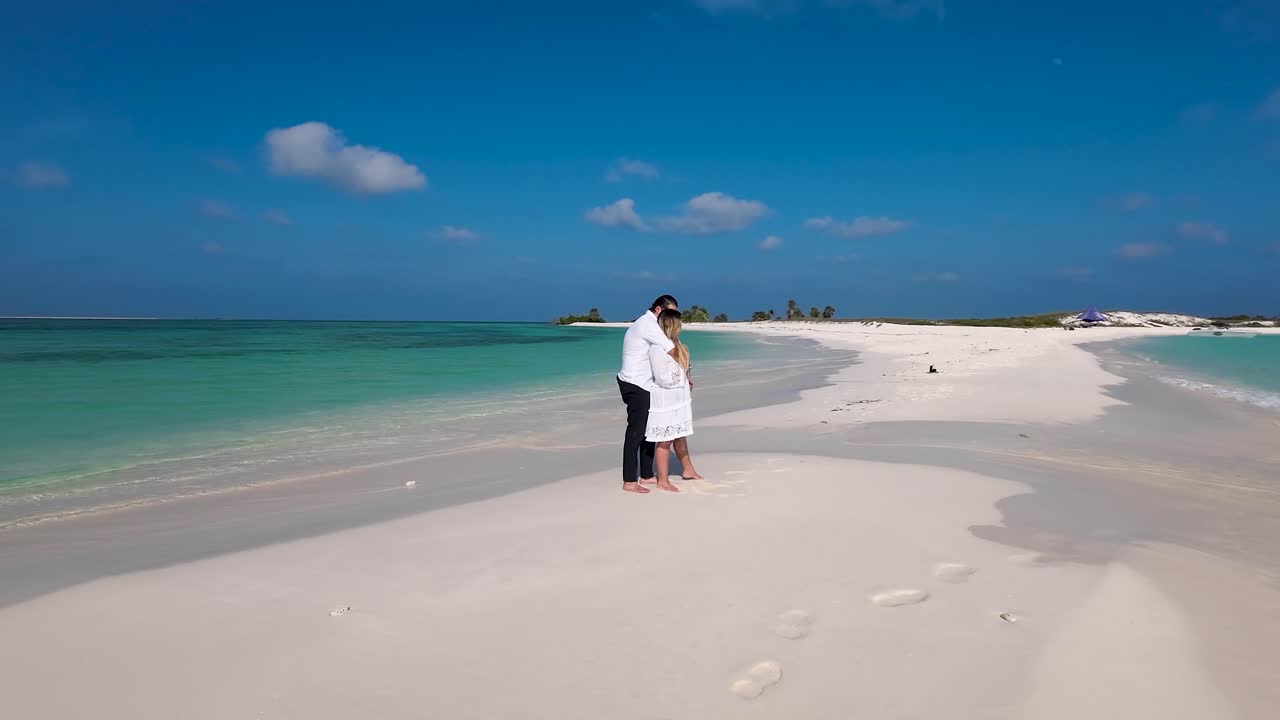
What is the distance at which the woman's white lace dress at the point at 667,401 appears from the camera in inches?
258

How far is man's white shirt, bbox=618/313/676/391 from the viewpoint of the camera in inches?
257

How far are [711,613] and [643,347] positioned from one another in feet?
11.4

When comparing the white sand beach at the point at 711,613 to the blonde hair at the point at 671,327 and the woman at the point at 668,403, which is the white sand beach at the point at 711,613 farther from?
the blonde hair at the point at 671,327

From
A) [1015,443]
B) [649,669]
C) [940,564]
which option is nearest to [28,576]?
[649,669]

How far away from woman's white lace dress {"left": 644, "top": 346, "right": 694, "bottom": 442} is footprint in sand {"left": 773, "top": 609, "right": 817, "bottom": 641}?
124 inches

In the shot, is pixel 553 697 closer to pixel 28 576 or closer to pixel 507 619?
pixel 507 619

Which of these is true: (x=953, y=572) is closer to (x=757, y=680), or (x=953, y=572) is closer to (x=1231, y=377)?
(x=757, y=680)

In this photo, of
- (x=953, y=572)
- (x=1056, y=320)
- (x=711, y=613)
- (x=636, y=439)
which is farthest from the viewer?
(x=1056, y=320)

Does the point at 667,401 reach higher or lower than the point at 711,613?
higher

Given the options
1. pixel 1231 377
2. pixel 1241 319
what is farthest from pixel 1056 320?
pixel 1231 377

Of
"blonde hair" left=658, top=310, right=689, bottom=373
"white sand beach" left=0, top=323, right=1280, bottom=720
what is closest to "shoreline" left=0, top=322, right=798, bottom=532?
"white sand beach" left=0, top=323, right=1280, bottom=720

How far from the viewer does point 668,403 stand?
668cm

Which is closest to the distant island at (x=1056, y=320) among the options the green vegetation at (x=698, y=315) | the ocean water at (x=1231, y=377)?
the green vegetation at (x=698, y=315)

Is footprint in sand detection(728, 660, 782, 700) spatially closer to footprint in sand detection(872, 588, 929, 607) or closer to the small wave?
footprint in sand detection(872, 588, 929, 607)
